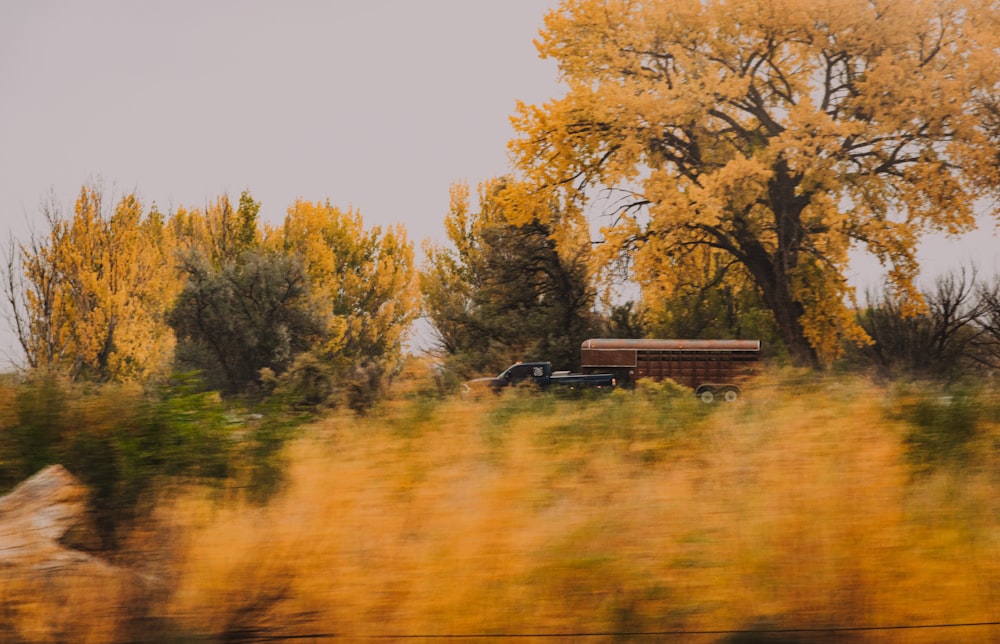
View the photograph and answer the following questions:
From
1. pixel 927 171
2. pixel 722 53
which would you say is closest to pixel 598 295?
pixel 722 53

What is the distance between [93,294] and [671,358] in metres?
16.9

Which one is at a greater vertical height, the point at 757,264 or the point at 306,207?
the point at 306,207

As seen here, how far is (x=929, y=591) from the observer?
4.93 meters

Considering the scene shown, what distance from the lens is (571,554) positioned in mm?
4887

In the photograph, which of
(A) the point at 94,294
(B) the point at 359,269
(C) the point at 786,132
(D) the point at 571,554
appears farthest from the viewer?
(B) the point at 359,269

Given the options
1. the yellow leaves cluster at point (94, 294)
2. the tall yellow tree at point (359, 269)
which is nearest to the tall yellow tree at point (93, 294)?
the yellow leaves cluster at point (94, 294)

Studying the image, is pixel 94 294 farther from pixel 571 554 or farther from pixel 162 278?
pixel 571 554

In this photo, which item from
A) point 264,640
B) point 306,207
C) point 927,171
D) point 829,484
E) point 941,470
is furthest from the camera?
point 306,207

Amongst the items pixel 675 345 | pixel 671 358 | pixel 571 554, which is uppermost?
pixel 675 345

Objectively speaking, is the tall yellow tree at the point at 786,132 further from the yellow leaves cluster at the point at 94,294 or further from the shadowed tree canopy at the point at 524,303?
the yellow leaves cluster at the point at 94,294

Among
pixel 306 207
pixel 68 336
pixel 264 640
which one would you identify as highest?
pixel 306 207

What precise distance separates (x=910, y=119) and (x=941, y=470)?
19.1 m

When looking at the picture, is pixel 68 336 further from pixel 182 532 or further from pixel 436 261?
pixel 182 532

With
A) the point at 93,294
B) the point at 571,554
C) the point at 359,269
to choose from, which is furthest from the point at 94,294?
the point at 571,554
